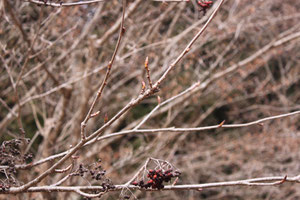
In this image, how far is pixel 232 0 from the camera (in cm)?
641

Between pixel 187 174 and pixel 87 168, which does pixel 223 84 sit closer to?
pixel 187 174

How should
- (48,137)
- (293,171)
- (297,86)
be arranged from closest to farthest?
(48,137), (293,171), (297,86)

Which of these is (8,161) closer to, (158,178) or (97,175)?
(97,175)

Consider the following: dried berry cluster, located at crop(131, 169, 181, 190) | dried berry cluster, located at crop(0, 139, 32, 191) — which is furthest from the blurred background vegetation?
dried berry cluster, located at crop(131, 169, 181, 190)

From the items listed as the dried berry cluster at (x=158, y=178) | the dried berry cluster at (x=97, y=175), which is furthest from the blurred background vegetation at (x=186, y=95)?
→ the dried berry cluster at (x=158, y=178)

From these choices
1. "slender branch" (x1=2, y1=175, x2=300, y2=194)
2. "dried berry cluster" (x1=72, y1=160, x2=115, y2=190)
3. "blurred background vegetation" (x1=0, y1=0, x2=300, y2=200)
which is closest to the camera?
"slender branch" (x1=2, y1=175, x2=300, y2=194)

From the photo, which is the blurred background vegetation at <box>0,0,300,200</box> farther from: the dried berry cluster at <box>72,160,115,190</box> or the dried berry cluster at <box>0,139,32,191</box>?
the dried berry cluster at <box>72,160,115,190</box>

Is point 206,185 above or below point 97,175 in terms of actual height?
below

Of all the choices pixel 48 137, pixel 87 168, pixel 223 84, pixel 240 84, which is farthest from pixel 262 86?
pixel 87 168

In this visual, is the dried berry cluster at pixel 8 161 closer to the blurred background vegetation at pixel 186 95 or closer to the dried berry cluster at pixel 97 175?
the dried berry cluster at pixel 97 175

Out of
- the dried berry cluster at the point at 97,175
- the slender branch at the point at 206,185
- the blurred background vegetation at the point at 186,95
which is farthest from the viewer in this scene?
the blurred background vegetation at the point at 186,95

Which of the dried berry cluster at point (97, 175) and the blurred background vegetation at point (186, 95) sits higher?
the dried berry cluster at point (97, 175)

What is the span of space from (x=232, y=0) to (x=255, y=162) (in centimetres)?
325

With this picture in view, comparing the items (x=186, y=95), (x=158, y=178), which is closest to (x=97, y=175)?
(x=158, y=178)
